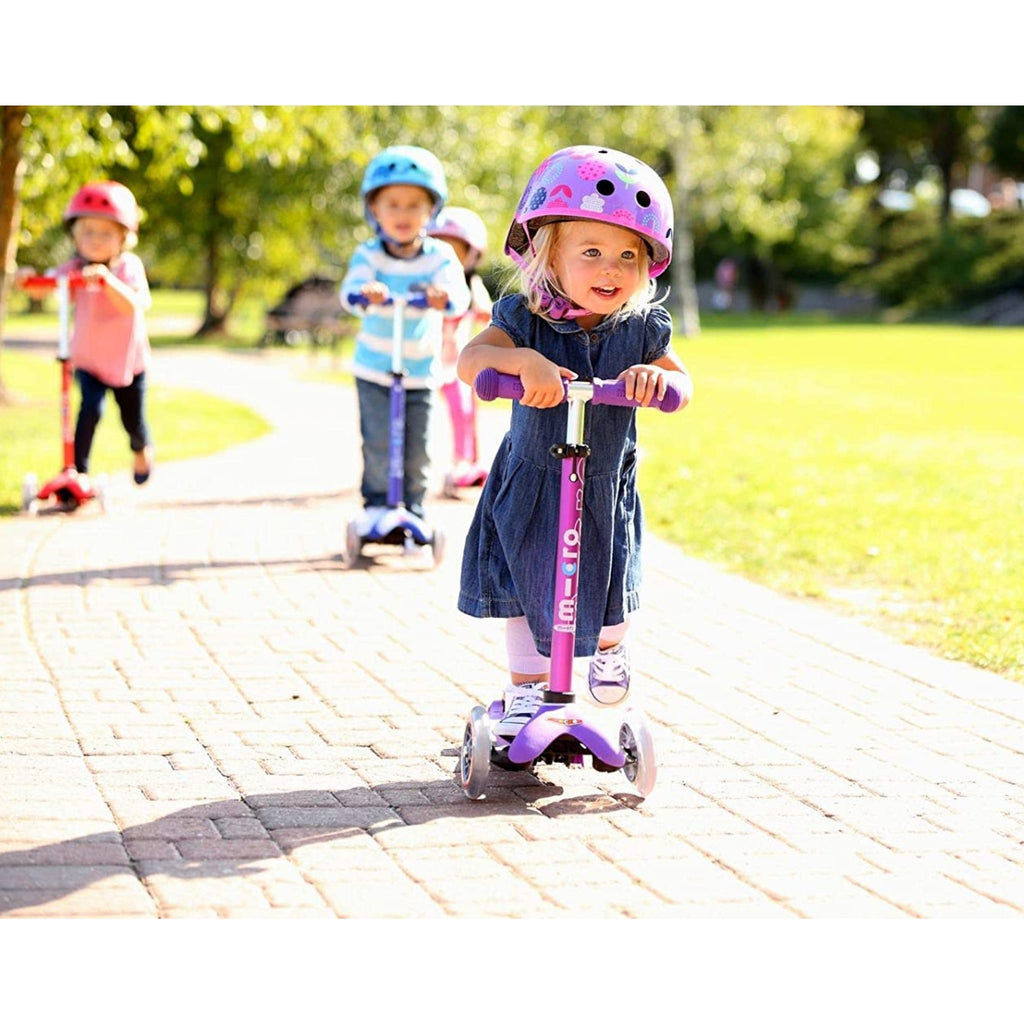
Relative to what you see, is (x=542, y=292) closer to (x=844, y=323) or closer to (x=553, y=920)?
(x=553, y=920)

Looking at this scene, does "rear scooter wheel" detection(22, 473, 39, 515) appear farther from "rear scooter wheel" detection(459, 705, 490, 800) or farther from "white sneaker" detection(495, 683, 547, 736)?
"rear scooter wheel" detection(459, 705, 490, 800)

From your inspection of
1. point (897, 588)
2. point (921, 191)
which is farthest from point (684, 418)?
point (921, 191)

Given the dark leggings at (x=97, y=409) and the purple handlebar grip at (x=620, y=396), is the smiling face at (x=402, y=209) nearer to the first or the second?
the dark leggings at (x=97, y=409)

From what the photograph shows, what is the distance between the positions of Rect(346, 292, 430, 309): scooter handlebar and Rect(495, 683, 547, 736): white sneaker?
3.50 m

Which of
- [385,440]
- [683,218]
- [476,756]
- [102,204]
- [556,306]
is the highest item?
[683,218]

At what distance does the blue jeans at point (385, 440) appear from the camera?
8.69m

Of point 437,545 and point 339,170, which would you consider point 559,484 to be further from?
point 339,170

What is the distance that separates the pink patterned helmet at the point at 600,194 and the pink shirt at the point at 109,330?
5282 millimetres

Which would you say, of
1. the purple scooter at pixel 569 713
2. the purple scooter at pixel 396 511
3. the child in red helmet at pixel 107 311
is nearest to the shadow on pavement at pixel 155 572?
the purple scooter at pixel 396 511

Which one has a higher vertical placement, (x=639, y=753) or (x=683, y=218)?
(x=683, y=218)

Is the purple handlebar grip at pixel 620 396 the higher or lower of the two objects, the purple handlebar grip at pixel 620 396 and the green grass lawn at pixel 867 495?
the higher

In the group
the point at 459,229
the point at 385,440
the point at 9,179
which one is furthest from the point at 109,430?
the point at 385,440

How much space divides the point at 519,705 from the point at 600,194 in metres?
1.53

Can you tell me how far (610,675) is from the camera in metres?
5.30
